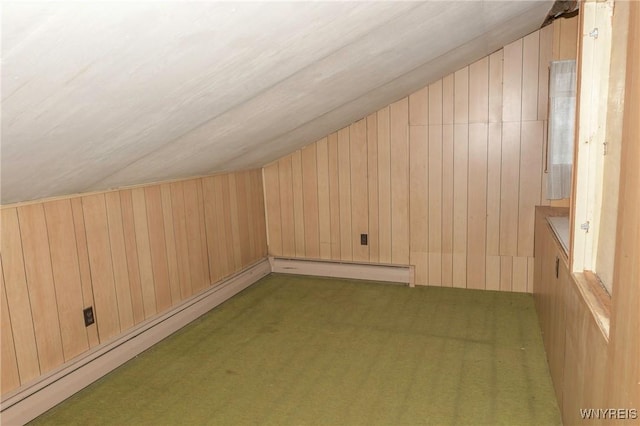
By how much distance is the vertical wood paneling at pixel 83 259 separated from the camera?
2.40 metres

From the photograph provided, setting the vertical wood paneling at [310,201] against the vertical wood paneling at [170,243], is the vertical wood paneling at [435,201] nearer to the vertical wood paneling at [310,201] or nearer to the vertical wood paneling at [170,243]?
the vertical wood paneling at [310,201]

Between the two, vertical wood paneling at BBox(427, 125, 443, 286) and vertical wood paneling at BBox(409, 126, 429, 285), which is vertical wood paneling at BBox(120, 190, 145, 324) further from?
vertical wood paneling at BBox(427, 125, 443, 286)

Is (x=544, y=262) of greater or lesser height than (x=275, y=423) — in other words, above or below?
above

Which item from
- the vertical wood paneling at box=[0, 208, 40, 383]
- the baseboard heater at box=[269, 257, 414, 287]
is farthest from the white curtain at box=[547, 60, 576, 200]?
the vertical wood paneling at box=[0, 208, 40, 383]

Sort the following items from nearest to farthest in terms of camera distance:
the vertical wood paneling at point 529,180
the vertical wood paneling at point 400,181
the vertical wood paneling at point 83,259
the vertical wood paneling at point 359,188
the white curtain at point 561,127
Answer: the vertical wood paneling at point 83,259 → the white curtain at point 561,127 → the vertical wood paneling at point 529,180 → the vertical wood paneling at point 400,181 → the vertical wood paneling at point 359,188

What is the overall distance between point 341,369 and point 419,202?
1.76 metres

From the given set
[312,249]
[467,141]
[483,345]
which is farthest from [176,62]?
[312,249]

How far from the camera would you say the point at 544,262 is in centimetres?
285

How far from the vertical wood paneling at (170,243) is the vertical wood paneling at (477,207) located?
89.5 inches

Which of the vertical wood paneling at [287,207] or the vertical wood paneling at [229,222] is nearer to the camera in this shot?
the vertical wood paneling at [229,222]

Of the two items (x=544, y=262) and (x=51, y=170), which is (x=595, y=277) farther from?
(x=51, y=170)

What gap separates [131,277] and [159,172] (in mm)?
673

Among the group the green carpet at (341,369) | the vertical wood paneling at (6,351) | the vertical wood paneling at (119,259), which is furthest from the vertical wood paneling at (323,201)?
the vertical wood paneling at (6,351)

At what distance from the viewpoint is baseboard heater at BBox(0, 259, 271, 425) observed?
2090 mm
